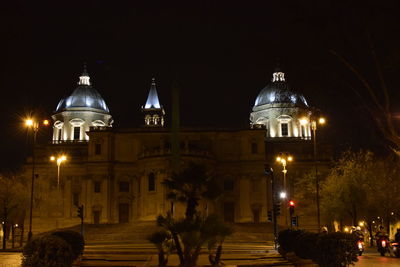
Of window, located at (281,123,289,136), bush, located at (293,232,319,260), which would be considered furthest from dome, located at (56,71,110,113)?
bush, located at (293,232,319,260)

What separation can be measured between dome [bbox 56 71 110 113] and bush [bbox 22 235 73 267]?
223ft

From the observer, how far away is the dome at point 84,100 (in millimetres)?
84000

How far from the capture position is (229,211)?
71.1m

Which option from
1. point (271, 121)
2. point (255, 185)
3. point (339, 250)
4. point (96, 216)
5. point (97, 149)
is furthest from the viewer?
point (271, 121)

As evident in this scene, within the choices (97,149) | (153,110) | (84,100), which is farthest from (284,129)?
(84,100)

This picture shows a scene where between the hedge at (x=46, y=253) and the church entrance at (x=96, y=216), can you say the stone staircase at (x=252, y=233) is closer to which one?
the church entrance at (x=96, y=216)

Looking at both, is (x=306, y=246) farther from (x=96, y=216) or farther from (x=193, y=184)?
(x=96, y=216)

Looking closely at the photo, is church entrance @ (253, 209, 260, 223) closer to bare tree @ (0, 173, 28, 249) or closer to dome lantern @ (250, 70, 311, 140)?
dome lantern @ (250, 70, 311, 140)

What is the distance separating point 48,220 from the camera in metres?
69.8

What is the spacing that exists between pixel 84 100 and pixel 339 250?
69782 millimetres

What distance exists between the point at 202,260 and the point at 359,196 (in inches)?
1119

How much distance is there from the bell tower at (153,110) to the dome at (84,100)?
20.2ft

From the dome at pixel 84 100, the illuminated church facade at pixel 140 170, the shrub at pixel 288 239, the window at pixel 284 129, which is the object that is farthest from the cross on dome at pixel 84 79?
the shrub at pixel 288 239

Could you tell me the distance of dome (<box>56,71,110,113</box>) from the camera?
84.0m
